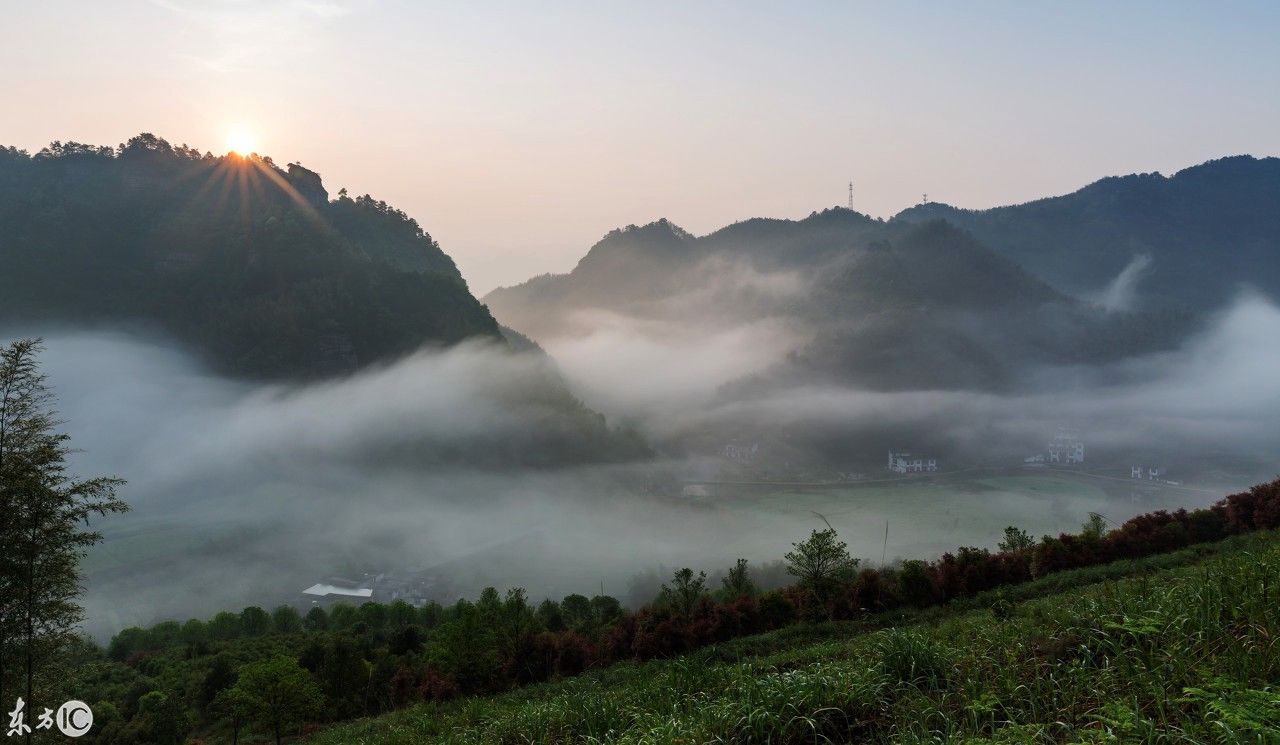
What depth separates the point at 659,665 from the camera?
930 inches

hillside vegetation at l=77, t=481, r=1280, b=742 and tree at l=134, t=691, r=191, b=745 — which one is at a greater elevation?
hillside vegetation at l=77, t=481, r=1280, b=742

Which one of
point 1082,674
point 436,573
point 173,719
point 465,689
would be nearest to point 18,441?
point 465,689

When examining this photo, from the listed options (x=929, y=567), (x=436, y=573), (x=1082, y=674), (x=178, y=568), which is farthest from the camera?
(x=436, y=573)

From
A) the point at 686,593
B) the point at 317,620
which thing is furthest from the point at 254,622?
the point at 686,593

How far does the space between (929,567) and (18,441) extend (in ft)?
108

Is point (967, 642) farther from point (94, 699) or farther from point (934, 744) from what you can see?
point (94, 699)

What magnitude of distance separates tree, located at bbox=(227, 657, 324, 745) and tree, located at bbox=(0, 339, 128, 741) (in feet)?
47.5

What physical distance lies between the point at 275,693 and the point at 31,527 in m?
17.4

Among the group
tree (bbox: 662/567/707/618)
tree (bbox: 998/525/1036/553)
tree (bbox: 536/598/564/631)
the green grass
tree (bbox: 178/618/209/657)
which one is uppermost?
the green grass

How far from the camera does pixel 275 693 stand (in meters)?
29.9

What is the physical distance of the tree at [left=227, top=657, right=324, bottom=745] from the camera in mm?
29797

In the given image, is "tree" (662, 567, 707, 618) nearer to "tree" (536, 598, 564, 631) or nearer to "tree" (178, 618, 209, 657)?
"tree" (536, 598, 564, 631)

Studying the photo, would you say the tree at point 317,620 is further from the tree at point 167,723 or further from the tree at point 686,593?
the tree at point 686,593

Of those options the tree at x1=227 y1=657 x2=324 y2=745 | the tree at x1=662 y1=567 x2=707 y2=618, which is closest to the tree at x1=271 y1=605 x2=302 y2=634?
the tree at x1=227 y1=657 x2=324 y2=745
